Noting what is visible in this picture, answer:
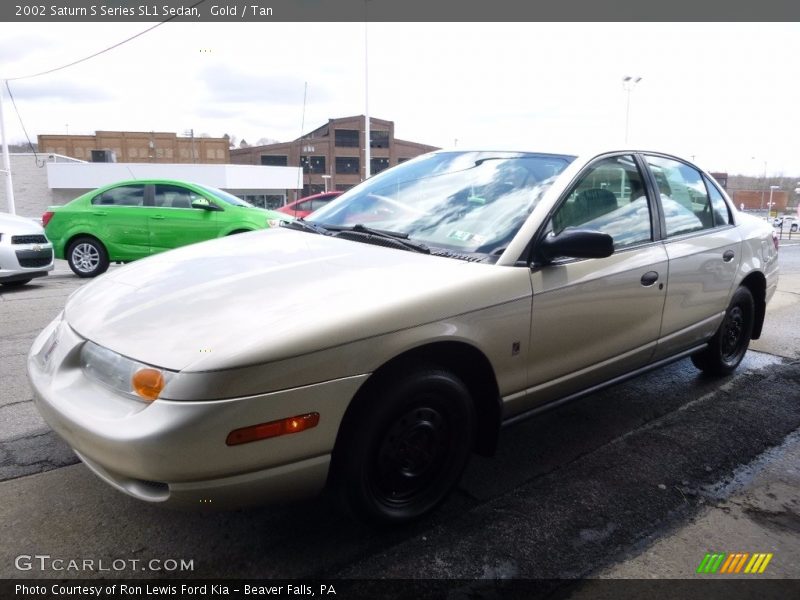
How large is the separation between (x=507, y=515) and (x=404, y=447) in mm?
640

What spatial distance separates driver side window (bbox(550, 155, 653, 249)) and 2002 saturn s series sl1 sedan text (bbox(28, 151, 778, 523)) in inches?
0.6

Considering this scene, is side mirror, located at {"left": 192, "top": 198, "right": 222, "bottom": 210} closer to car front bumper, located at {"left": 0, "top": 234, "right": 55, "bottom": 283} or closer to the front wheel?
car front bumper, located at {"left": 0, "top": 234, "right": 55, "bottom": 283}

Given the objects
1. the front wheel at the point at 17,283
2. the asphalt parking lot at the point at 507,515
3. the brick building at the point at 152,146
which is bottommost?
the asphalt parking lot at the point at 507,515

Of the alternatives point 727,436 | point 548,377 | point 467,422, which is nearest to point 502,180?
point 548,377

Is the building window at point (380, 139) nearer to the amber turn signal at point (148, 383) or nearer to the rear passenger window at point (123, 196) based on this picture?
the rear passenger window at point (123, 196)

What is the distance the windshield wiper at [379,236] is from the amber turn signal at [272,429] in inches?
42.2

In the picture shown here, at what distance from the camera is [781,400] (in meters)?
4.21

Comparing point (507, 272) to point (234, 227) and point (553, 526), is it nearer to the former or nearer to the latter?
point (553, 526)

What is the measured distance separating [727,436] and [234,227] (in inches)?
Answer: 306

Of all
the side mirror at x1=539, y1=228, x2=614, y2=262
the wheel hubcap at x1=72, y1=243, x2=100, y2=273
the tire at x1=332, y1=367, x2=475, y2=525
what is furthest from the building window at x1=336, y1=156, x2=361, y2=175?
the tire at x1=332, y1=367, x2=475, y2=525

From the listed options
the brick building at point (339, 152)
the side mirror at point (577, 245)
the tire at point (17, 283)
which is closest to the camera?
the side mirror at point (577, 245)

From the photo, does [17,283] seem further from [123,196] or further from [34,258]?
[123,196]

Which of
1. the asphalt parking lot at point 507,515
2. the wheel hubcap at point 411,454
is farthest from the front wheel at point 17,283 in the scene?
the wheel hubcap at point 411,454

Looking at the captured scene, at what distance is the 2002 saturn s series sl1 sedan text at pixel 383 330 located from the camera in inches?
79.2
